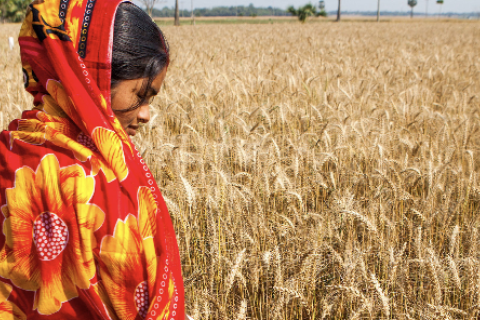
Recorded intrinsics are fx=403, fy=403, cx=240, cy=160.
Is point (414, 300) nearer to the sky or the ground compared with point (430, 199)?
nearer to the ground

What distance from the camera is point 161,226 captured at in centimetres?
97

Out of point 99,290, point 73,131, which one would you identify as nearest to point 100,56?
point 73,131

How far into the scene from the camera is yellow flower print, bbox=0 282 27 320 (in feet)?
3.14

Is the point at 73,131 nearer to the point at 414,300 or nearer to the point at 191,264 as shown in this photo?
the point at 191,264

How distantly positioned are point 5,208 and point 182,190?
1137 millimetres

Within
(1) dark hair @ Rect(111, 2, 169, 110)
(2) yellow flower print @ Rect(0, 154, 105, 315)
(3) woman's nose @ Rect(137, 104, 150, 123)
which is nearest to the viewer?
(2) yellow flower print @ Rect(0, 154, 105, 315)

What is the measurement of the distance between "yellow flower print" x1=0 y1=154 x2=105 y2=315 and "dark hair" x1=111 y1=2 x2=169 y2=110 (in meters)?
0.30

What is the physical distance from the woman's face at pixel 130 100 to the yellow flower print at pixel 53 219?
0.26 m

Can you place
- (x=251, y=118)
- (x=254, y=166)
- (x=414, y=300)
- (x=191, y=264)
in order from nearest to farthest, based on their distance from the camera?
1. (x=414, y=300)
2. (x=191, y=264)
3. (x=254, y=166)
4. (x=251, y=118)

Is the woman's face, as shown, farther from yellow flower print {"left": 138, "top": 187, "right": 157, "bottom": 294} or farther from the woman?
yellow flower print {"left": 138, "top": 187, "right": 157, "bottom": 294}

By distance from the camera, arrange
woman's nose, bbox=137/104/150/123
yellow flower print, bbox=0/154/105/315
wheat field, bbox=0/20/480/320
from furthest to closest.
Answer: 1. wheat field, bbox=0/20/480/320
2. woman's nose, bbox=137/104/150/123
3. yellow flower print, bbox=0/154/105/315

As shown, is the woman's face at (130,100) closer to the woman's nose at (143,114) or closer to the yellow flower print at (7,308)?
the woman's nose at (143,114)

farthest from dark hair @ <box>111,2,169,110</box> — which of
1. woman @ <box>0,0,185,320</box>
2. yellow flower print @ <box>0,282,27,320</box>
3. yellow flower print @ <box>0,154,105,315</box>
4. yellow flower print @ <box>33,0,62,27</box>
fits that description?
yellow flower print @ <box>0,282,27,320</box>

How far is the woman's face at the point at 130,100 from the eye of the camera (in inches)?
42.4
